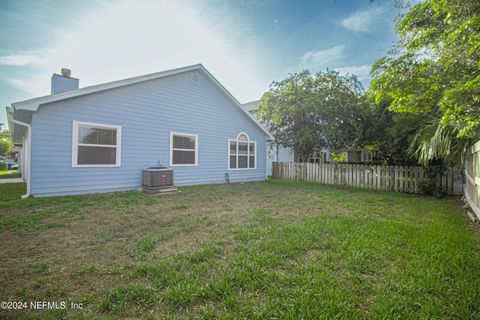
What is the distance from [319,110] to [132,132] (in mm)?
8545

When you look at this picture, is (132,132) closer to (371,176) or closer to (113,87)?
(113,87)

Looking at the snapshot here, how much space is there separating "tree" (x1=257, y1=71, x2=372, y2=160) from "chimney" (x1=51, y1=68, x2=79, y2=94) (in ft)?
29.5

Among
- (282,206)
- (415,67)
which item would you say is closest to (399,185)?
(415,67)

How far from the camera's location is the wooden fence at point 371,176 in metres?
7.18

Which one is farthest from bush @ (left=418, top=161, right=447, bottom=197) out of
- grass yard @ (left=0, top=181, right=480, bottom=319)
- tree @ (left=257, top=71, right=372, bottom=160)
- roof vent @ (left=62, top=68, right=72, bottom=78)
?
roof vent @ (left=62, top=68, right=72, bottom=78)

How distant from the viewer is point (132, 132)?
7207 mm

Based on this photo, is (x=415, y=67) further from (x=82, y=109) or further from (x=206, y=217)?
(x=82, y=109)

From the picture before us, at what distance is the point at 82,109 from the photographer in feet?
20.5

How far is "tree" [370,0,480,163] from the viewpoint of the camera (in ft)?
11.3

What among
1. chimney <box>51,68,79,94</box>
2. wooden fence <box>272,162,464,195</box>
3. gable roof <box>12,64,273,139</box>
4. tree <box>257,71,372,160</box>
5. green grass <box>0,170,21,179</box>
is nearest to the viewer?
gable roof <box>12,64,273,139</box>

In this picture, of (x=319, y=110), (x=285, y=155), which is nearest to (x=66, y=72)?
(x=319, y=110)

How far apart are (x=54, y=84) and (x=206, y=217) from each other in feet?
26.4

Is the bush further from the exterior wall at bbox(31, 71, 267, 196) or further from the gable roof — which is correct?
the gable roof

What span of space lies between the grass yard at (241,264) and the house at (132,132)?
182 cm
